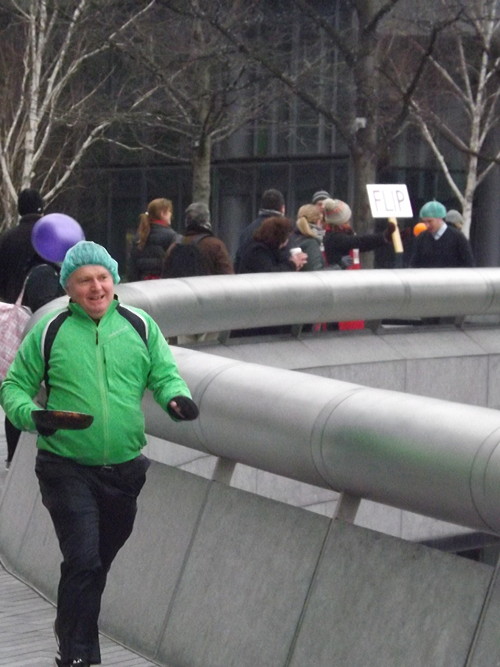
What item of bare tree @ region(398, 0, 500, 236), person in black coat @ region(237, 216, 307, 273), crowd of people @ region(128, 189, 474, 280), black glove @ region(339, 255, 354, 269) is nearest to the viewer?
person in black coat @ region(237, 216, 307, 273)

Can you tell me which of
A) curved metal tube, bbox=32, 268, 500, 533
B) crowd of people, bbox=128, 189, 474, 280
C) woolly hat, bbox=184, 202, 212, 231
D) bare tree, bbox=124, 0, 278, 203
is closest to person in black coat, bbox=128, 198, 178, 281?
crowd of people, bbox=128, 189, 474, 280

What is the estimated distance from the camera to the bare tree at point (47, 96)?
42.1 m

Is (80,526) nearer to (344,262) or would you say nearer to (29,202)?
(29,202)

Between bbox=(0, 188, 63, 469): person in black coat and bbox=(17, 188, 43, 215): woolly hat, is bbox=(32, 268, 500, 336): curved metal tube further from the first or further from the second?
bbox=(17, 188, 43, 215): woolly hat

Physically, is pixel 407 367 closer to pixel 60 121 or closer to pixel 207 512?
pixel 207 512

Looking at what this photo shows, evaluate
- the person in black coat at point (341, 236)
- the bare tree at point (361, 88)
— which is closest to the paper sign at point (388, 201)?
the person in black coat at point (341, 236)

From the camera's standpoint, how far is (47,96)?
4319cm

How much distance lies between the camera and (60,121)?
4244 cm

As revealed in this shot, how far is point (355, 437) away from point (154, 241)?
9385 mm

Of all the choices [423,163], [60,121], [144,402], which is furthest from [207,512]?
[423,163]

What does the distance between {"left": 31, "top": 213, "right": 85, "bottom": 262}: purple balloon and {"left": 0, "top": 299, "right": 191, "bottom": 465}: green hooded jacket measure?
4091 millimetres

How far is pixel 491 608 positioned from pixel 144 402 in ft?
8.35

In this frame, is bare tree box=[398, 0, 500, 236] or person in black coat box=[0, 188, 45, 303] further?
bare tree box=[398, 0, 500, 236]

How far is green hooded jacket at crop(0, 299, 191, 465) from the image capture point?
211 inches
